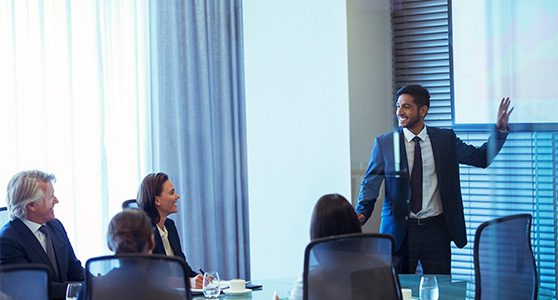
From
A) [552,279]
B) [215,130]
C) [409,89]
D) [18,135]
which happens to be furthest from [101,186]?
[552,279]

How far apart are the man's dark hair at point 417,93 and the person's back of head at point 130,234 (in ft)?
6.96

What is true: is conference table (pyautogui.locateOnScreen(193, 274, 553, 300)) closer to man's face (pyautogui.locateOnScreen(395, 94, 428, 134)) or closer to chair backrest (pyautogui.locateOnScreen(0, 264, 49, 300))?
chair backrest (pyautogui.locateOnScreen(0, 264, 49, 300))

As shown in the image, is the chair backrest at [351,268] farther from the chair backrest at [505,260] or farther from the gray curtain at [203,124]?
the gray curtain at [203,124]

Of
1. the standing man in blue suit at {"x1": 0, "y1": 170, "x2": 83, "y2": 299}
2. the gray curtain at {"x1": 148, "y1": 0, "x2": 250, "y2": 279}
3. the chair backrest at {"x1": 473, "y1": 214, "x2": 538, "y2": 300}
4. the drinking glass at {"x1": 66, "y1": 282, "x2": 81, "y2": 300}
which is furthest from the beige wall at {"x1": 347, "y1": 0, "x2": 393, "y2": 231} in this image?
the drinking glass at {"x1": 66, "y1": 282, "x2": 81, "y2": 300}

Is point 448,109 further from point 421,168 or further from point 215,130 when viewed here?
point 215,130

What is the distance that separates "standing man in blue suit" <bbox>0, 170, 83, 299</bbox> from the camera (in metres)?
3.48

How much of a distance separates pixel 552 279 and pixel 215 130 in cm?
269

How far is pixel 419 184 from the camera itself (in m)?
4.30

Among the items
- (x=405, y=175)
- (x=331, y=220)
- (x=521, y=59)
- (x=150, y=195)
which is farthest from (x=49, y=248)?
(x=521, y=59)

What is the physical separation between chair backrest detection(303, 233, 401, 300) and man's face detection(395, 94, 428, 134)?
6.16 ft

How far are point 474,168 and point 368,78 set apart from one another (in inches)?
40.8

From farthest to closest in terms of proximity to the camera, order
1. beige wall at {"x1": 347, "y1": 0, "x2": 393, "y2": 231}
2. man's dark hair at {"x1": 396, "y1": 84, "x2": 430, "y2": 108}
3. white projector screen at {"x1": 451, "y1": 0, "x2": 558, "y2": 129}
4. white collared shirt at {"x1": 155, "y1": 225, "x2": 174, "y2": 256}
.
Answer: beige wall at {"x1": 347, "y1": 0, "x2": 393, "y2": 231}, man's dark hair at {"x1": 396, "y1": 84, "x2": 430, "y2": 108}, white collared shirt at {"x1": 155, "y1": 225, "x2": 174, "y2": 256}, white projector screen at {"x1": 451, "y1": 0, "x2": 558, "y2": 129}

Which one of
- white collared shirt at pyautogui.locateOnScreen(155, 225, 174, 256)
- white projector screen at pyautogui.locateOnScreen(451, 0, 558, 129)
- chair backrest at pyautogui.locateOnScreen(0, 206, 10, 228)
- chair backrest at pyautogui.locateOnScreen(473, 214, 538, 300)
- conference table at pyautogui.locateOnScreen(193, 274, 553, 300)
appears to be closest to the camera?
chair backrest at pyautogui.locateOnScreen(473, 214, 538, 300)

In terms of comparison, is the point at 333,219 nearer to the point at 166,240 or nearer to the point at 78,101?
the point at 166,240
